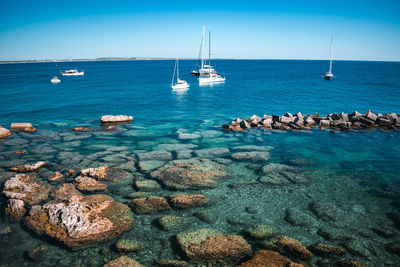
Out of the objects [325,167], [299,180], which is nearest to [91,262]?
[299,180]

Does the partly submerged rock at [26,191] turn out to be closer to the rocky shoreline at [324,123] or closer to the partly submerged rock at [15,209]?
the partly submerged rock at [15,209]

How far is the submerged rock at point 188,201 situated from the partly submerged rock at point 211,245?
84.2 inches

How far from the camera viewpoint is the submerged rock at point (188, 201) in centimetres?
1193

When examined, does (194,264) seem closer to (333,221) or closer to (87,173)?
(333,221)

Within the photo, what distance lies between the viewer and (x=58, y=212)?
34.2 ft

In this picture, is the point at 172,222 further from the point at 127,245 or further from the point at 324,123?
the point at 324,123

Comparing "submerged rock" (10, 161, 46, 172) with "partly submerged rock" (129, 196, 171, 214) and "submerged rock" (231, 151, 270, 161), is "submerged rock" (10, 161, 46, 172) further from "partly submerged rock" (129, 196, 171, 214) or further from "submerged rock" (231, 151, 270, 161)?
"submerged rock" (231, 151, 270, 161)

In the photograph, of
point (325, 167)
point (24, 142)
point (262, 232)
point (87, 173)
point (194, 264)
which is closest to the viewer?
point (194, 264)

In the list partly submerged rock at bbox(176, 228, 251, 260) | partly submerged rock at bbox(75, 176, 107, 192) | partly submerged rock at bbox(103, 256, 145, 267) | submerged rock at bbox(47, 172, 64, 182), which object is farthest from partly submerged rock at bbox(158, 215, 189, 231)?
submerged rock at bbox(47, 172, 64, 182)

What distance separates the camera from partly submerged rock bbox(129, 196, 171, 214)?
11590mm

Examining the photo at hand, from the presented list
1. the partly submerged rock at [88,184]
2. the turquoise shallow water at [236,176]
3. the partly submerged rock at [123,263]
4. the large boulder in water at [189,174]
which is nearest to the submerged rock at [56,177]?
the turquoise shallow water at [236,176]

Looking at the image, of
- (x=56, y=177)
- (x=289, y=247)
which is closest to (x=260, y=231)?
(x=289, y=247)

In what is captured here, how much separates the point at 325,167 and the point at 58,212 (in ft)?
51.9

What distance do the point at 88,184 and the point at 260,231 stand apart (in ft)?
30.2
